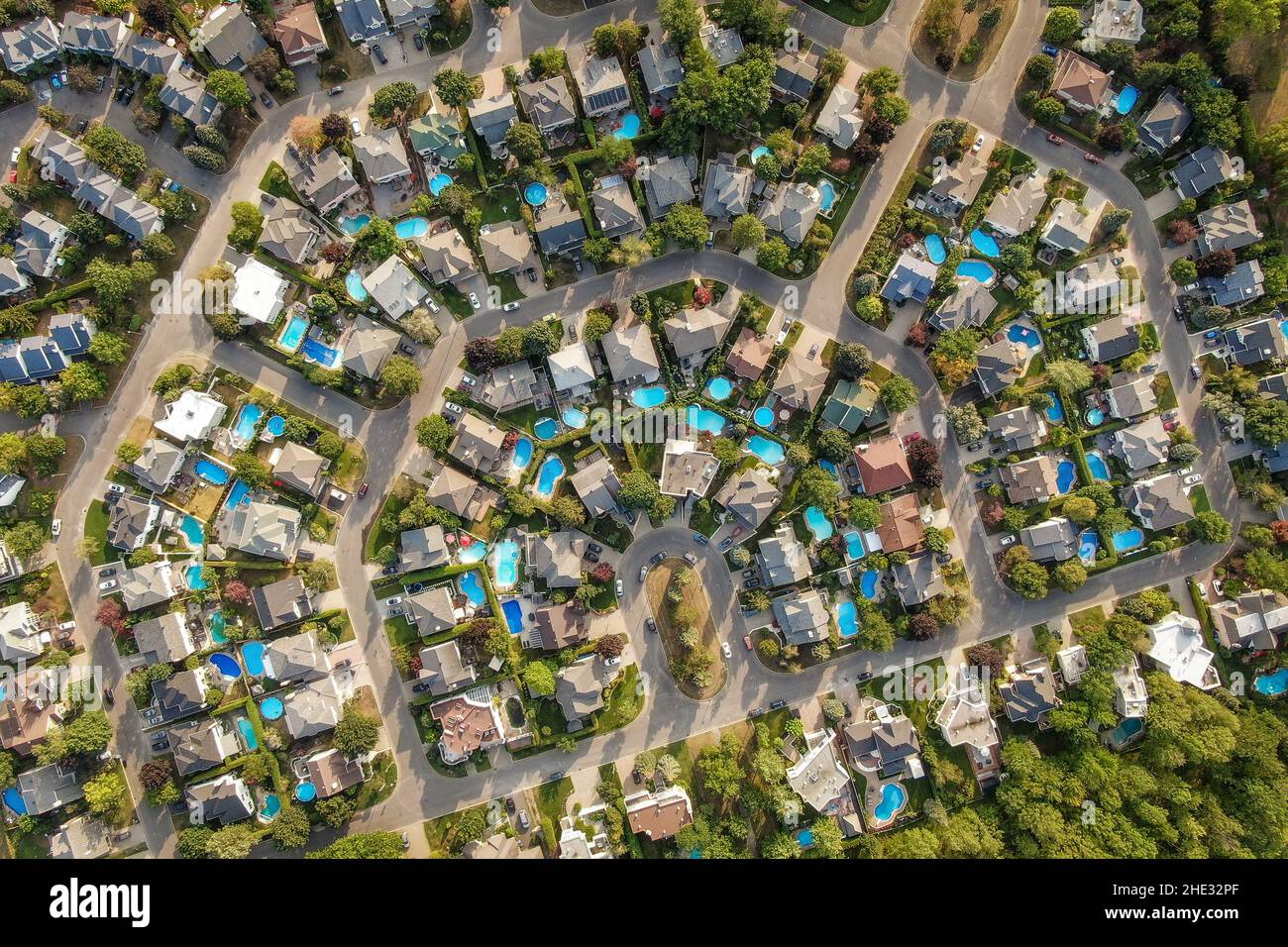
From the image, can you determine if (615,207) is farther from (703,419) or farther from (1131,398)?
(1131,398)

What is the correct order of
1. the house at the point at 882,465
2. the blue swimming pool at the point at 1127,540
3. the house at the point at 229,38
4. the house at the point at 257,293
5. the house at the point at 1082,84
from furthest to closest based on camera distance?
1. the blue swimming pool at the point at 1127,540
2. the house at the point at 882,465
3. the house at the point at 1082,84
4. the house at the point at 257,293
5. the house at the point at 229,38

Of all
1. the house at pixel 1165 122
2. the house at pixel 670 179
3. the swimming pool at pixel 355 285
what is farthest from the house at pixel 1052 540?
the swimming pool at pixel 355 285

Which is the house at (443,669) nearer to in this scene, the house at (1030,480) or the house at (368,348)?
the house at (368,348)

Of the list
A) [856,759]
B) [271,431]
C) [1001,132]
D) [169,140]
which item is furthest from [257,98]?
[856,759]

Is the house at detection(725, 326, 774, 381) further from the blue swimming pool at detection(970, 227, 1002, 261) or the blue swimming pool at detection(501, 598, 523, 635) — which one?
the blue swimming pool at detection(501, 598, 523, 635)

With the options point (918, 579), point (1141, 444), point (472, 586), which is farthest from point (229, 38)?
point (1141, 444)
